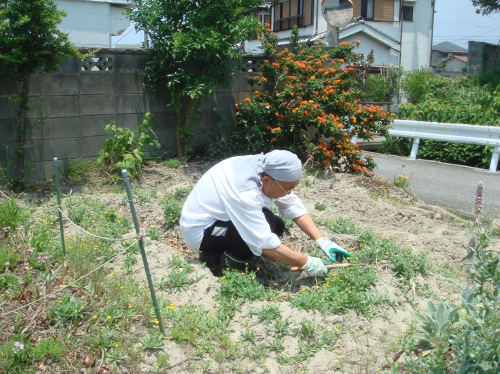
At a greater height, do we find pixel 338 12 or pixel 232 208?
pixel 338 12

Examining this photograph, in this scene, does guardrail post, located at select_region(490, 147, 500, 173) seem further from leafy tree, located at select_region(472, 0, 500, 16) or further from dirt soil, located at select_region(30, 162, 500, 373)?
leafy tree, located at select_region(472, 0, 500, 16)

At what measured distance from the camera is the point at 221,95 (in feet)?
27.7

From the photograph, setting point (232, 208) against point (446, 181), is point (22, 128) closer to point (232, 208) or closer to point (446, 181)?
point (232, 208)

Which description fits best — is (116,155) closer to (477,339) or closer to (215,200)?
(215,200)

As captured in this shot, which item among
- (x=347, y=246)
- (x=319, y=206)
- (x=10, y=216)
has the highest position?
(x=10, y=216)

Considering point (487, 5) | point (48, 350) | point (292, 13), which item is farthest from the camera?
point (292, 13)

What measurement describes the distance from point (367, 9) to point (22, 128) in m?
23.4

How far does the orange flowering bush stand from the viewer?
791cm

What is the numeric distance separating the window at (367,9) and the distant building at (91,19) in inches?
603

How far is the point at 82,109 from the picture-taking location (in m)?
7.08

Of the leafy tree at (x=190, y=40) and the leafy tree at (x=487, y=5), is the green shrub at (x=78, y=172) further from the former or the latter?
the leafy tree at (x=487, y=5)

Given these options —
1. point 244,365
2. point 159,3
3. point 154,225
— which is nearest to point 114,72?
point 159,3

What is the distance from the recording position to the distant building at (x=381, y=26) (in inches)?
1004

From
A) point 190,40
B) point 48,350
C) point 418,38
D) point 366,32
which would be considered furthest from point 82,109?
point 418,38
